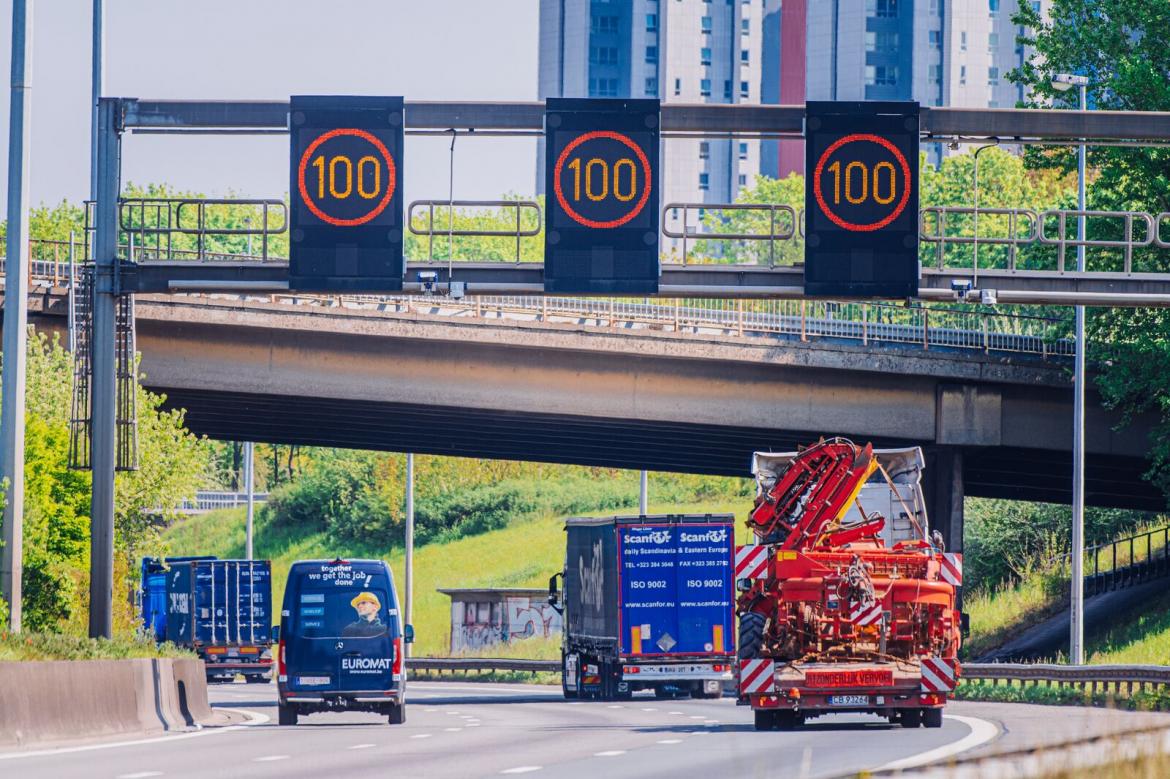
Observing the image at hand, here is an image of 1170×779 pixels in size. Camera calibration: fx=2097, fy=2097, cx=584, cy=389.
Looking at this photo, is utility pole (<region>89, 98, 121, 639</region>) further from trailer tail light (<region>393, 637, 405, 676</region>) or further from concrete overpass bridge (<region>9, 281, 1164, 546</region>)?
concrete overpass bridge (<region>9, 281, 1164, 546</region>)

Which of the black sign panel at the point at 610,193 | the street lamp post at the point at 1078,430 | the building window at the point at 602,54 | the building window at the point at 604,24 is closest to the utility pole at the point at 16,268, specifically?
the black sign panel at the point at 610,193

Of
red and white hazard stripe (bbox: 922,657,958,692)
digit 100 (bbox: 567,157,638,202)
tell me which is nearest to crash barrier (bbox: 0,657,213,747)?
digit 100 (bbox: 567,157,638,202)

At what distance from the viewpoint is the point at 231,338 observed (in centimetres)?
4881

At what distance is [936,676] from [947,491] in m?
28.1

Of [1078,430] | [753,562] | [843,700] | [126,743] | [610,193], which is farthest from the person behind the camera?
[1078,430]

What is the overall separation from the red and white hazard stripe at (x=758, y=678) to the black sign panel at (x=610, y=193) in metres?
4.74

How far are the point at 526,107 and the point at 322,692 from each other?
9.10 metres

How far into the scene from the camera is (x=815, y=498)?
27.7 meters

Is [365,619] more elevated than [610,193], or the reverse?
[610,193]

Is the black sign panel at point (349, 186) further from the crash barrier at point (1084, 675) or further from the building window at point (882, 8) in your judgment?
the building window at point (882, 8)

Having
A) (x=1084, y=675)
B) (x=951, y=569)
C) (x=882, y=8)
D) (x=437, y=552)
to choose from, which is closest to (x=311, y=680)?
(x=951, y=569)

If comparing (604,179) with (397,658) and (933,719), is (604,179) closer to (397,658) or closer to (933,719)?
(933,719)

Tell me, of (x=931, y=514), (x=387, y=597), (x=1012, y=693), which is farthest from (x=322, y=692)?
(x=931, y=514)

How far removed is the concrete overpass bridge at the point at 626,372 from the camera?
48.6m
